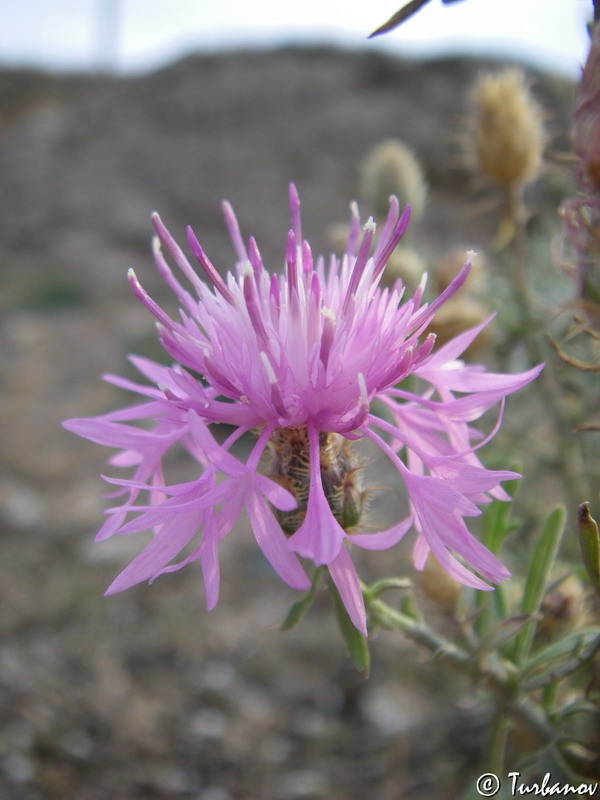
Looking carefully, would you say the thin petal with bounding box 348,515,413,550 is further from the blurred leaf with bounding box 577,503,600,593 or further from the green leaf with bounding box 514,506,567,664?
the green leaf with bounding box 514,506,567,664

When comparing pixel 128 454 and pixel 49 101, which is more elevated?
pixel 49 101

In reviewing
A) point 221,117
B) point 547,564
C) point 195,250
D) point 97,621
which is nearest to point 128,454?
point 195,250

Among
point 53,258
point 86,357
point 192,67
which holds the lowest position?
point 86,357

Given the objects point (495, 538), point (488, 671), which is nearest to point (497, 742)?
point (488, 671)

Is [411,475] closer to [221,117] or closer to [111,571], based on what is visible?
[111,571]

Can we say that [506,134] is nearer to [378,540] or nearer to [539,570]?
[539,570]

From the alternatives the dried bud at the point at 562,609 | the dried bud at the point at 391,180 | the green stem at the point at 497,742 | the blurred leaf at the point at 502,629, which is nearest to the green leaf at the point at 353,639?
the blurred leaf at the point at 502,629
